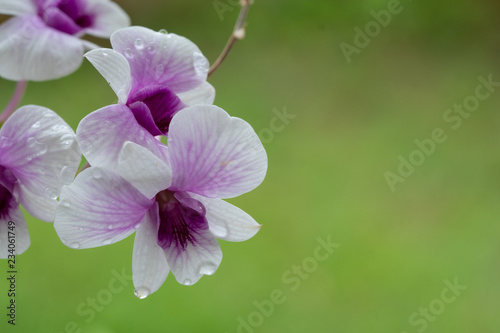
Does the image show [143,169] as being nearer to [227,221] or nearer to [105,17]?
[227,221]

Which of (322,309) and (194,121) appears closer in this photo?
(194,121)

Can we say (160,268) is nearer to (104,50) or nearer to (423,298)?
(104,50)

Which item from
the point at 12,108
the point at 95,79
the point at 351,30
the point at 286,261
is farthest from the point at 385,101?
the point at 12,108

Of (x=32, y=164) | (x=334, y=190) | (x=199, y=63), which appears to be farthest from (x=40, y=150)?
(x=334, y=190)

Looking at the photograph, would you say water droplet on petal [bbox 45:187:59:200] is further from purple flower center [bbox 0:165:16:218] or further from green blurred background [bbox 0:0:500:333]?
green blurred background [bbox 0:0:500:333]

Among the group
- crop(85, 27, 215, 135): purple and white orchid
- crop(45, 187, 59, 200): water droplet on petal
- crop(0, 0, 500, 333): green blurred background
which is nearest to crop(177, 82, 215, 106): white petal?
crop(85, 27, 215, 135): purple and white orchid

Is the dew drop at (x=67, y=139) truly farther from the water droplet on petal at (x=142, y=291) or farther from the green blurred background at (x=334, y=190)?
the green blurred background at (x=334, y=190)
